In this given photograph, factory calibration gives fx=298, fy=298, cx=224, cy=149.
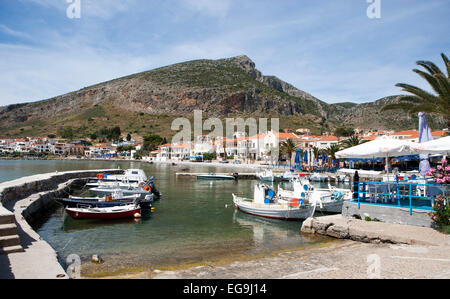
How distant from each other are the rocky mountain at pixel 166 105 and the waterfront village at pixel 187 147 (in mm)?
15079

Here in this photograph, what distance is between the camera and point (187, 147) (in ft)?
387

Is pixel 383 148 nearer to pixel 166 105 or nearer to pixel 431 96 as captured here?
pixel 431 96

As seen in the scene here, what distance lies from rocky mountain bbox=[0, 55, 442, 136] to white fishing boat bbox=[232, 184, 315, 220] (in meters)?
120

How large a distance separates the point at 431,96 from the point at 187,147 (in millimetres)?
105921

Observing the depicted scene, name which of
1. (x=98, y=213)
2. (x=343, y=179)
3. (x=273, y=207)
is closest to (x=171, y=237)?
(x=98, y=213)

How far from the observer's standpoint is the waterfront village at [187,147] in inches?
3327

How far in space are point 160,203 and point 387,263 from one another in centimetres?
1859

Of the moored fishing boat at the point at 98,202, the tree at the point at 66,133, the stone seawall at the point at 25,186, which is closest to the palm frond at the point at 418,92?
the moored fishing boat at the point at 98,202

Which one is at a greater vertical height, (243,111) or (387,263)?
(243,111)

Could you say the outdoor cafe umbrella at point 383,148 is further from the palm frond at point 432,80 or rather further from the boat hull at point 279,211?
the boat hull at point 279,211
